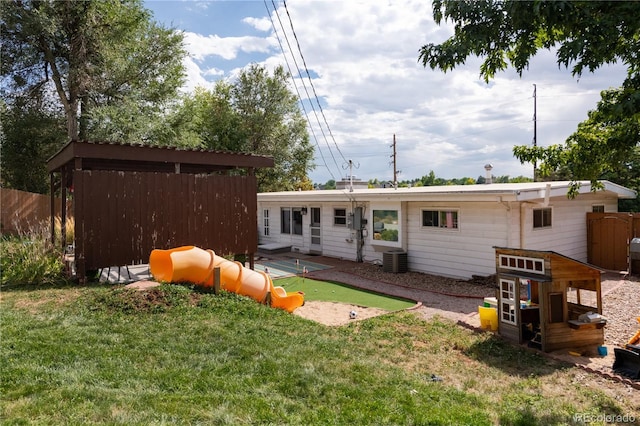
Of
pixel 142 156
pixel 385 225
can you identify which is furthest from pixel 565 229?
pixel 142 156

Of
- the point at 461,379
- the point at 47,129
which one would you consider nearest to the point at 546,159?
the point at 461,379

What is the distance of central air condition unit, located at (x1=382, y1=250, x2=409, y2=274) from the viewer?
12.1m

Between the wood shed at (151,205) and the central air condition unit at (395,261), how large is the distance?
160 inches

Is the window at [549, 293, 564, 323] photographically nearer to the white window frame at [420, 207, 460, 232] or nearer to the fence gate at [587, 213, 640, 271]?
the white window frame at [420, 207, 460, 232]

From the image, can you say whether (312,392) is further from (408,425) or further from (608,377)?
(608,377)

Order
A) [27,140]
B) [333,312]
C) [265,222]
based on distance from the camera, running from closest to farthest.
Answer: [333,312], [265,222], [27,140]

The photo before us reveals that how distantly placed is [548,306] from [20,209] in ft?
64.3

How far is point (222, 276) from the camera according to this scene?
7570 millimetres

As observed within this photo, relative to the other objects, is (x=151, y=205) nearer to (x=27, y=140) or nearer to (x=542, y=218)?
(x=542, y=218)

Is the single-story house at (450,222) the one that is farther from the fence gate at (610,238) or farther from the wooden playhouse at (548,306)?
the wooden playhouse at (548,306)

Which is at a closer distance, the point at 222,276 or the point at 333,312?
the point at 222,276

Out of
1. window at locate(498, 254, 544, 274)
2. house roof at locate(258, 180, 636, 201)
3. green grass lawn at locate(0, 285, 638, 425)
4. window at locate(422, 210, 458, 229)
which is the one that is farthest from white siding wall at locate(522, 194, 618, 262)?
green grass lawn at locate(0, 285, 638, 425)

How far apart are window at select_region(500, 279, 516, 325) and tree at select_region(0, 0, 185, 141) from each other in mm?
17338

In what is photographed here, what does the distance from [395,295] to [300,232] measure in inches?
314
